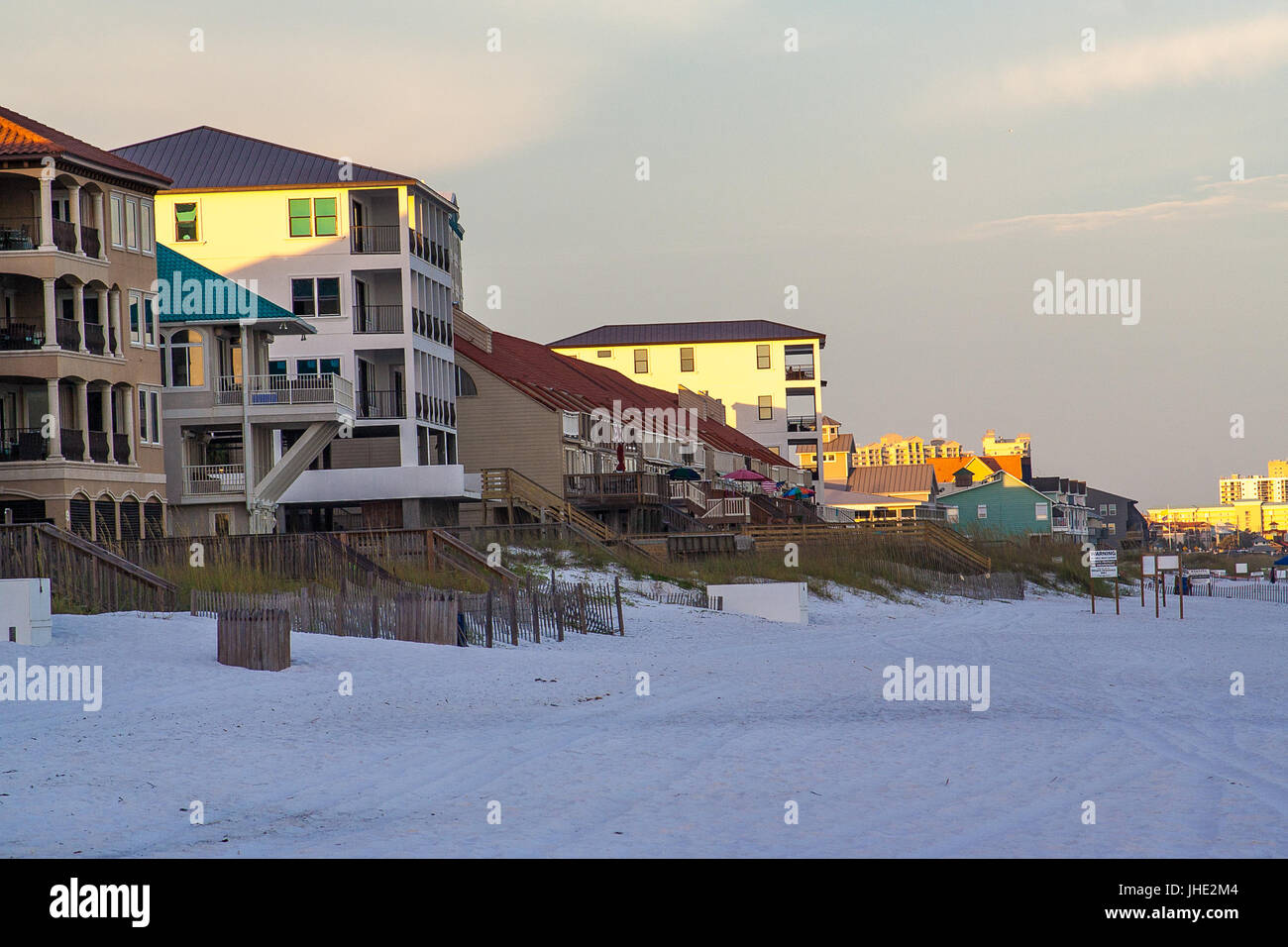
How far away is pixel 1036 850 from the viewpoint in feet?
32.9

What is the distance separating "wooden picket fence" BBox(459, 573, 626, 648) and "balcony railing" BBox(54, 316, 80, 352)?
47.3 feet

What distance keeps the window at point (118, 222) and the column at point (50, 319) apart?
115 inches

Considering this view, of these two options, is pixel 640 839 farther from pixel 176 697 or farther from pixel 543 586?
pixel 543 586

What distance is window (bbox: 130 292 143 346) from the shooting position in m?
39.4

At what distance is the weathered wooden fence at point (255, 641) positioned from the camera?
18.8 meters

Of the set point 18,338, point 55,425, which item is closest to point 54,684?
point 55,425

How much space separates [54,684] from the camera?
16688mm

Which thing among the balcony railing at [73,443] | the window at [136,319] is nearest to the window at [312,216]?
the window at [136,319]

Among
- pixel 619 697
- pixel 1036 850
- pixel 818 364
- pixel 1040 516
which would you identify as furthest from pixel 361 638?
pixel 1040 516

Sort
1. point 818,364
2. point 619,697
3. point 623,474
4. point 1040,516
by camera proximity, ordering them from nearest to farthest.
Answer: point 619,697
point 623,474
point 818,364
point 1040,516

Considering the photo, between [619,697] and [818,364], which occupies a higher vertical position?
[818,364]
